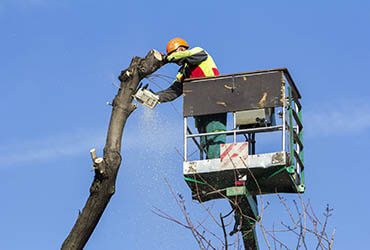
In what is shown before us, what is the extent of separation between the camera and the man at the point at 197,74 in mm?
12742

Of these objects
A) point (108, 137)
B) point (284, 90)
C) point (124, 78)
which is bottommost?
point (108, 137)

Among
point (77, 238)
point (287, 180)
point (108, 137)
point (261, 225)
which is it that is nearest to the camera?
point (261, 225)

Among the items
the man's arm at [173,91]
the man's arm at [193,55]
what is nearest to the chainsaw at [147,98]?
the man's arm at [173,91]

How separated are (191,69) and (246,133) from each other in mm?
1273

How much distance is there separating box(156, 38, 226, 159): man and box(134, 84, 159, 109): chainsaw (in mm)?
458

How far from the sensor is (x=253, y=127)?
12.8 m

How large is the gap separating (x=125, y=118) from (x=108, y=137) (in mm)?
384

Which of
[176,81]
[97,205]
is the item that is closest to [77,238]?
[97,205]

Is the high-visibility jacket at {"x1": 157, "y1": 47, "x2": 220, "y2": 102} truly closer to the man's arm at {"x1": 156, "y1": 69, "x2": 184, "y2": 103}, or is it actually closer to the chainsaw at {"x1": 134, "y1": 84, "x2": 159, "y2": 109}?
the man's arm at {"x1": 156, "y1": 69, "x2": 184, "y2": 103}

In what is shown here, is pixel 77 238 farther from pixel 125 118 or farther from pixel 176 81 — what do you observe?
pixel 176 81

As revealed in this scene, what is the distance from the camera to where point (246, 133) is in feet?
41.9

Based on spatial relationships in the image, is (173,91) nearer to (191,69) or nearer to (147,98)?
(191,69)

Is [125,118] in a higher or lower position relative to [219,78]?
lower

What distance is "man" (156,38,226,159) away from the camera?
1274cm
